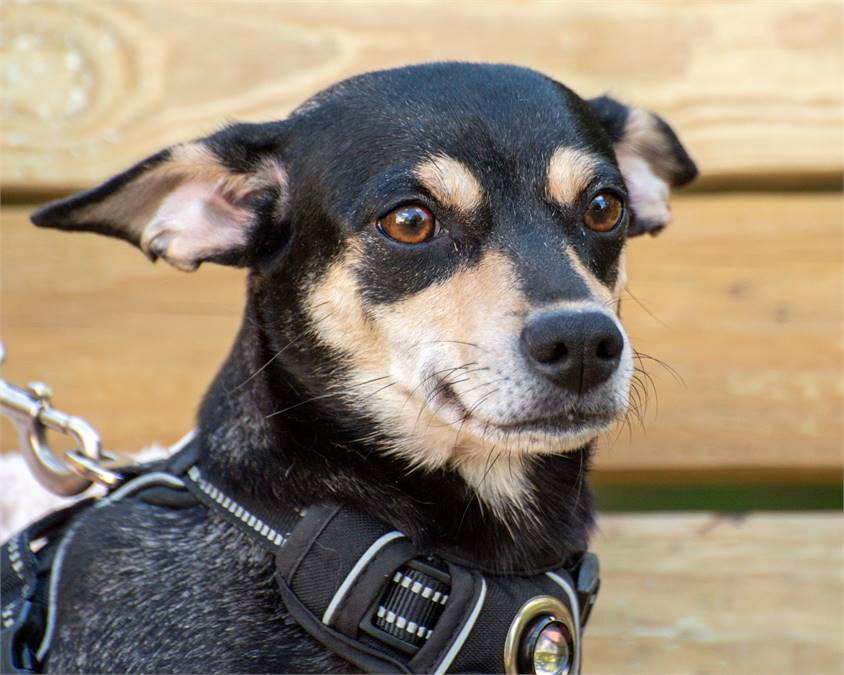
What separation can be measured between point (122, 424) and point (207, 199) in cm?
140

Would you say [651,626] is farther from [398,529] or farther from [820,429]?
[398,529]

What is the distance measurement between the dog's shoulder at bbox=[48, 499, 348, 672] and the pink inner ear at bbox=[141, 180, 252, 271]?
22.6 inches

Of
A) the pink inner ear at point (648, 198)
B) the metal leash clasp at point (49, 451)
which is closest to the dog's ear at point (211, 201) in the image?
the metal leash clasp at point (49, 451)

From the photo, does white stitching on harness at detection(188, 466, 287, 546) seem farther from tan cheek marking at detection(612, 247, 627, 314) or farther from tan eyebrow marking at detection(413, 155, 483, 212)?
tan cheek marking at detection(612, 247, 627, 314)

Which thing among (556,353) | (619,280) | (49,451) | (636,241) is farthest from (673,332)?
(49,451)

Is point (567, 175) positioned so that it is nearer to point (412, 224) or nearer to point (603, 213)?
point (603, 213)

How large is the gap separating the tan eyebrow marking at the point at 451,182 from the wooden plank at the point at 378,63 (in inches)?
56.4

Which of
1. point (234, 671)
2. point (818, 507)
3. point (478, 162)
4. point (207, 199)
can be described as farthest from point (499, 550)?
point (818, 507)

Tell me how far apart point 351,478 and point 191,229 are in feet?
2.27

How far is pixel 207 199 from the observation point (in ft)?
7.95

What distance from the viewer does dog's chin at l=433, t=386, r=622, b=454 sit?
2.06 metres

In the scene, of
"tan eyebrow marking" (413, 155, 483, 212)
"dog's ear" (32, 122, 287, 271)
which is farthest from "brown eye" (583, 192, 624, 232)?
"dog's ear" (32, 122, 287, 271)

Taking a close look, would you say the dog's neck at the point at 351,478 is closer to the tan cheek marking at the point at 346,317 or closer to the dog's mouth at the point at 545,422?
the tan cheek marking at the point at 346,317

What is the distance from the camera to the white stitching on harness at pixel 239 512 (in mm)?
2123
